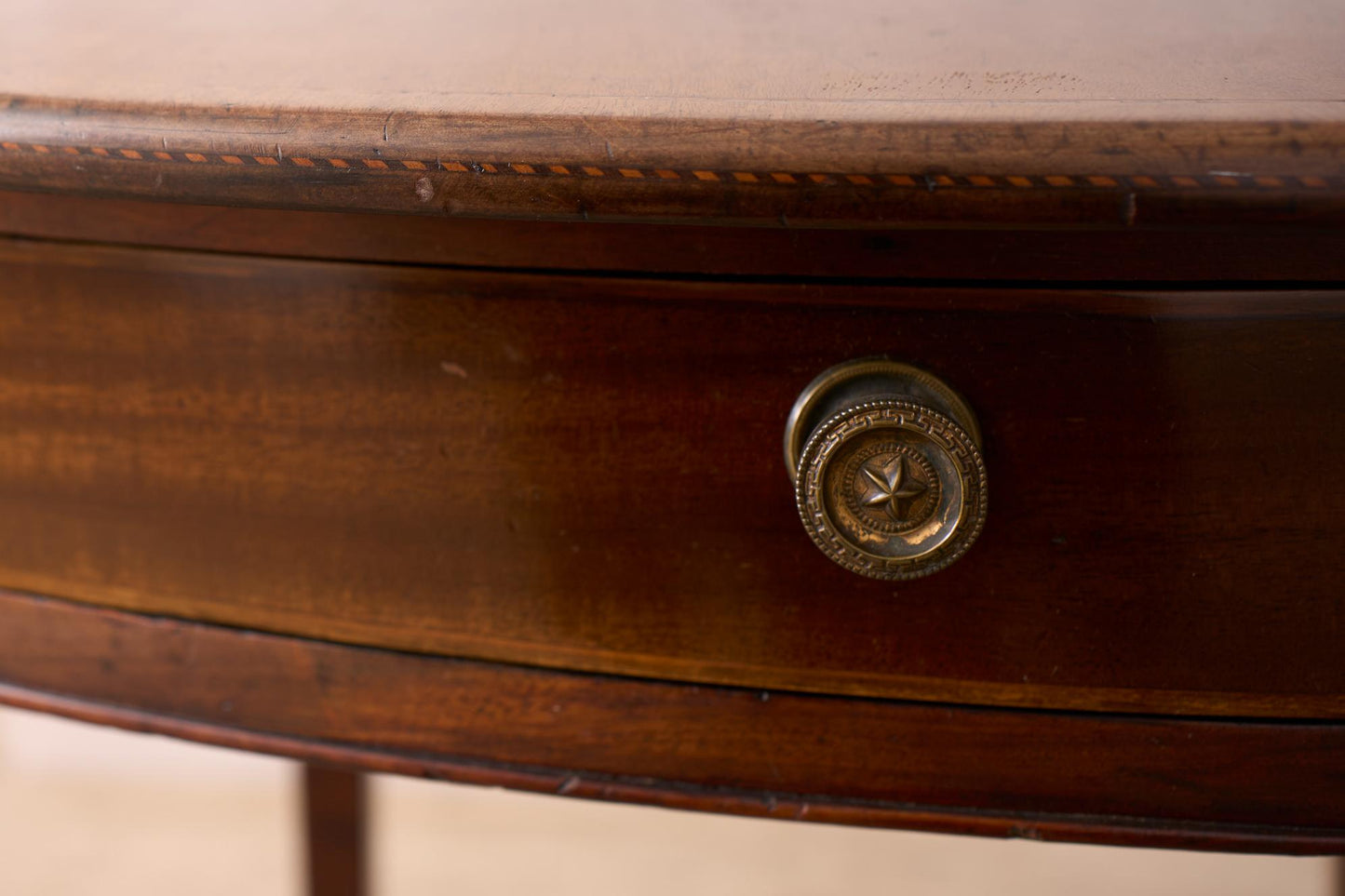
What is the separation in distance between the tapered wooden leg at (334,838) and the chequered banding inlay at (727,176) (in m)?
0.60

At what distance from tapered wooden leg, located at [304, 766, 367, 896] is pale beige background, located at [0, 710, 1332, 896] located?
0.93 feet

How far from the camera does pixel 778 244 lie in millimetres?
316

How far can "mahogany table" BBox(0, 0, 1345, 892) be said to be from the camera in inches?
11.6

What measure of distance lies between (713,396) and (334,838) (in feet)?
2.03

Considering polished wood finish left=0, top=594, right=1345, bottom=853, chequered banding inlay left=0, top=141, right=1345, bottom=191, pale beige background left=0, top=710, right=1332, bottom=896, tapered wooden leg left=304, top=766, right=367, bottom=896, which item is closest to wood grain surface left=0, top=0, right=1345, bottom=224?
chequered banding inlay left=0, top=141, right=1345, bottom=191

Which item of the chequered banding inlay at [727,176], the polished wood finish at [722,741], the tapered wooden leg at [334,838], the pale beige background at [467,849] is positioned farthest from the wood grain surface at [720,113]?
the pale beige background at [467,849]

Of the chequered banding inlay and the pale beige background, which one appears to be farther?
the pale beige background

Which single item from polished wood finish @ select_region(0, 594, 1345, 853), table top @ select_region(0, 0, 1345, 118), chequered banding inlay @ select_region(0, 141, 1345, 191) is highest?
table top @ select_region(0, 0, 1345, 118)

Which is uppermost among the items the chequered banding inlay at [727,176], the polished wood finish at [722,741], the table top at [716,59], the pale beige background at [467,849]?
the pale beige background at [467,849]

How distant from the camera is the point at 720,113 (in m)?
0.29

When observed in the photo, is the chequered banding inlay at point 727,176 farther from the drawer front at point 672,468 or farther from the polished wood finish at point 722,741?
the polished wood finish at point 722,741

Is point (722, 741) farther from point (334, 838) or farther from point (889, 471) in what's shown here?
point (334, 838)

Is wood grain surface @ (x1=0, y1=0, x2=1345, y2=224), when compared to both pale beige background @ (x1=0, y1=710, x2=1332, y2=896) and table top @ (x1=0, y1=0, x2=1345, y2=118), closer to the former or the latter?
table top @ (x1=0, y1=0, x2=1345, y2=118)

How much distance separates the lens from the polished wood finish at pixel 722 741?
1.14 feet
